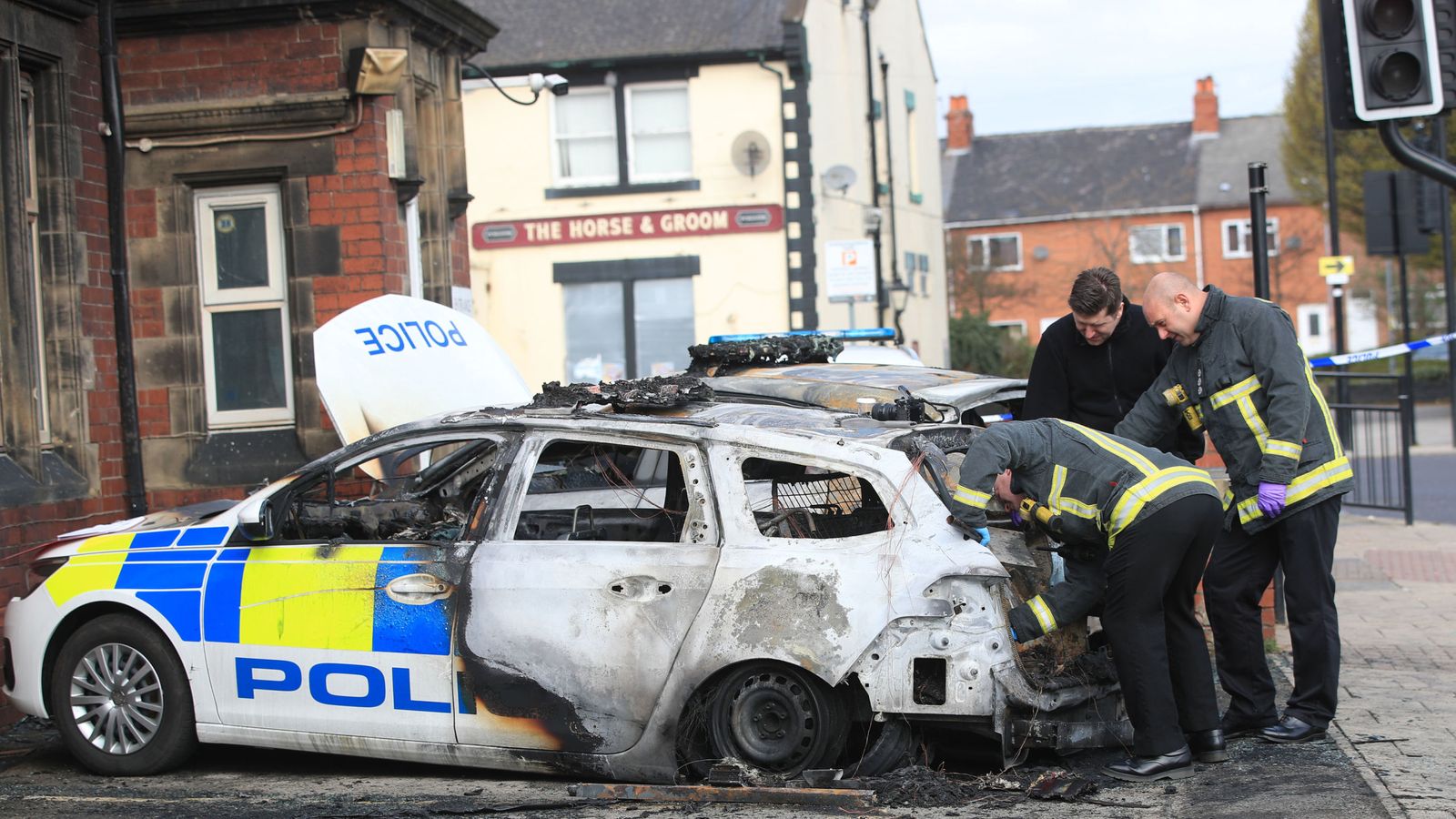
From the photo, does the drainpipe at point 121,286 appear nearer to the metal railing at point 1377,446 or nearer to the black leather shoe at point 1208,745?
the black leather shoe at point 1208,745

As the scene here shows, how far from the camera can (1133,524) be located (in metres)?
5.89

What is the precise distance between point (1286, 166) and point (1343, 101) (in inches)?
1604

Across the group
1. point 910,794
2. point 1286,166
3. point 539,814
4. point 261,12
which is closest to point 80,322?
point 261,12

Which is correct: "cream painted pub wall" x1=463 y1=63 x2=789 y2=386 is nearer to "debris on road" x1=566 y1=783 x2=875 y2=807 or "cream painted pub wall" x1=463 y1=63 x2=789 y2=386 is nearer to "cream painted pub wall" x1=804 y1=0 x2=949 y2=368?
"cream painted pub wall" x1=804 y1=0 x2=949 y2=368

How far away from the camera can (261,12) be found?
1016 centimetres

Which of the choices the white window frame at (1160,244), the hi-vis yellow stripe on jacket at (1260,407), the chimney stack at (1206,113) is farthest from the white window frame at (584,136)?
the chimney stack at (1206,113)

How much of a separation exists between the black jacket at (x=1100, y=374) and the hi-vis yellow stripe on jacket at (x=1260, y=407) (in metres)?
0.61

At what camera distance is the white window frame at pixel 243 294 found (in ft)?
34.4

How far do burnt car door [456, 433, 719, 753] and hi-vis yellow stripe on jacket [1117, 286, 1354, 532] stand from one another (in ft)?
7.25

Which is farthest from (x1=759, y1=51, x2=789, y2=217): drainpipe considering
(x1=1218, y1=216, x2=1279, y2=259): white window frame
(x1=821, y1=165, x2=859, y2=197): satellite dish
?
(x1=1218, y1=216, x2=1279, y2=259): white window frame

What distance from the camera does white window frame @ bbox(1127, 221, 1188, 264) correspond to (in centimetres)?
5591

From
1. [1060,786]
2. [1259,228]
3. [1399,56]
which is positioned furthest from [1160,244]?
[1060,786]

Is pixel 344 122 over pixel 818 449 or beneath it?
over

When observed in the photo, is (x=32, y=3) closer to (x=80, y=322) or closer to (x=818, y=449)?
(x=80, y=322)
